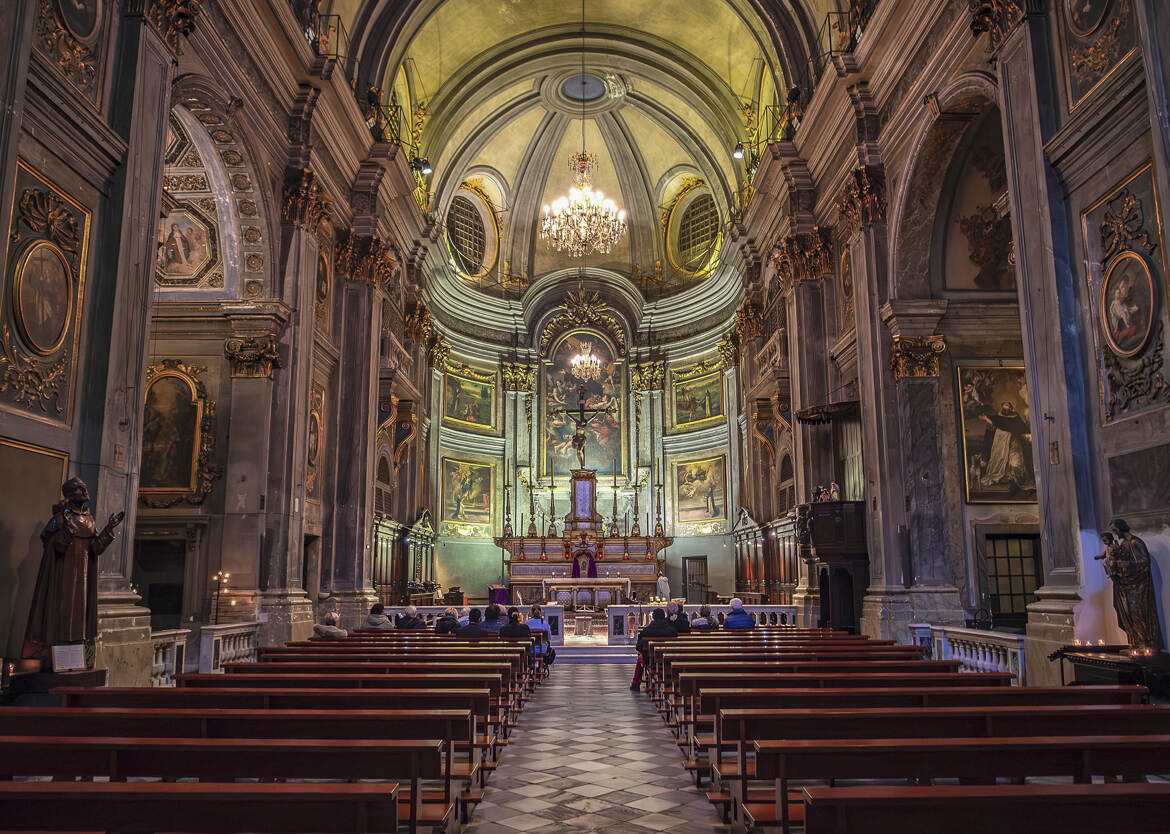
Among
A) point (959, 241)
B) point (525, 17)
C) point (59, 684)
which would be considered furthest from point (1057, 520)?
point (525, 17)

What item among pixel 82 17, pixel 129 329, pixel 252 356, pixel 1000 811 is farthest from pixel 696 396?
pixel 1000 811

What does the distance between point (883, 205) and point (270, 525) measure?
465 inches

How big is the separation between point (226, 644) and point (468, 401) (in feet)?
62.4

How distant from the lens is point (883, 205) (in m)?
15.3

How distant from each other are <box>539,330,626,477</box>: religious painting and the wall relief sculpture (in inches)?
911

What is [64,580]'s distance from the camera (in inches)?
280

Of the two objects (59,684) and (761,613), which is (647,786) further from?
(761,613)

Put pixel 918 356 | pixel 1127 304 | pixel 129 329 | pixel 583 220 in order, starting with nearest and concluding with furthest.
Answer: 1. pixel 1127 304
2. pixel 129 329
3. pixel 918 356
4. pixel 583 220

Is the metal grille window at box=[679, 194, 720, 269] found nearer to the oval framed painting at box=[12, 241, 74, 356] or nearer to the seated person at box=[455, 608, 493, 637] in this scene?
the seated person at box=[455, 608, 493, 637]

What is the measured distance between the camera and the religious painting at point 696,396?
29.5 meters

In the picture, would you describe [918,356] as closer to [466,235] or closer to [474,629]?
[474,629]

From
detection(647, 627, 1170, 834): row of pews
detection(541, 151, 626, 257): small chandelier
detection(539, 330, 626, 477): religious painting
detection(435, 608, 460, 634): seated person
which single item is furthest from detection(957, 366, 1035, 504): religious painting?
detection(539, 330, 626, 477): religious painting

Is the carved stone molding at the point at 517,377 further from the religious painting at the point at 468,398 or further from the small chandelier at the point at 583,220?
the small chandelier at the point at 583,220

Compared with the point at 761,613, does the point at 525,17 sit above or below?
above
